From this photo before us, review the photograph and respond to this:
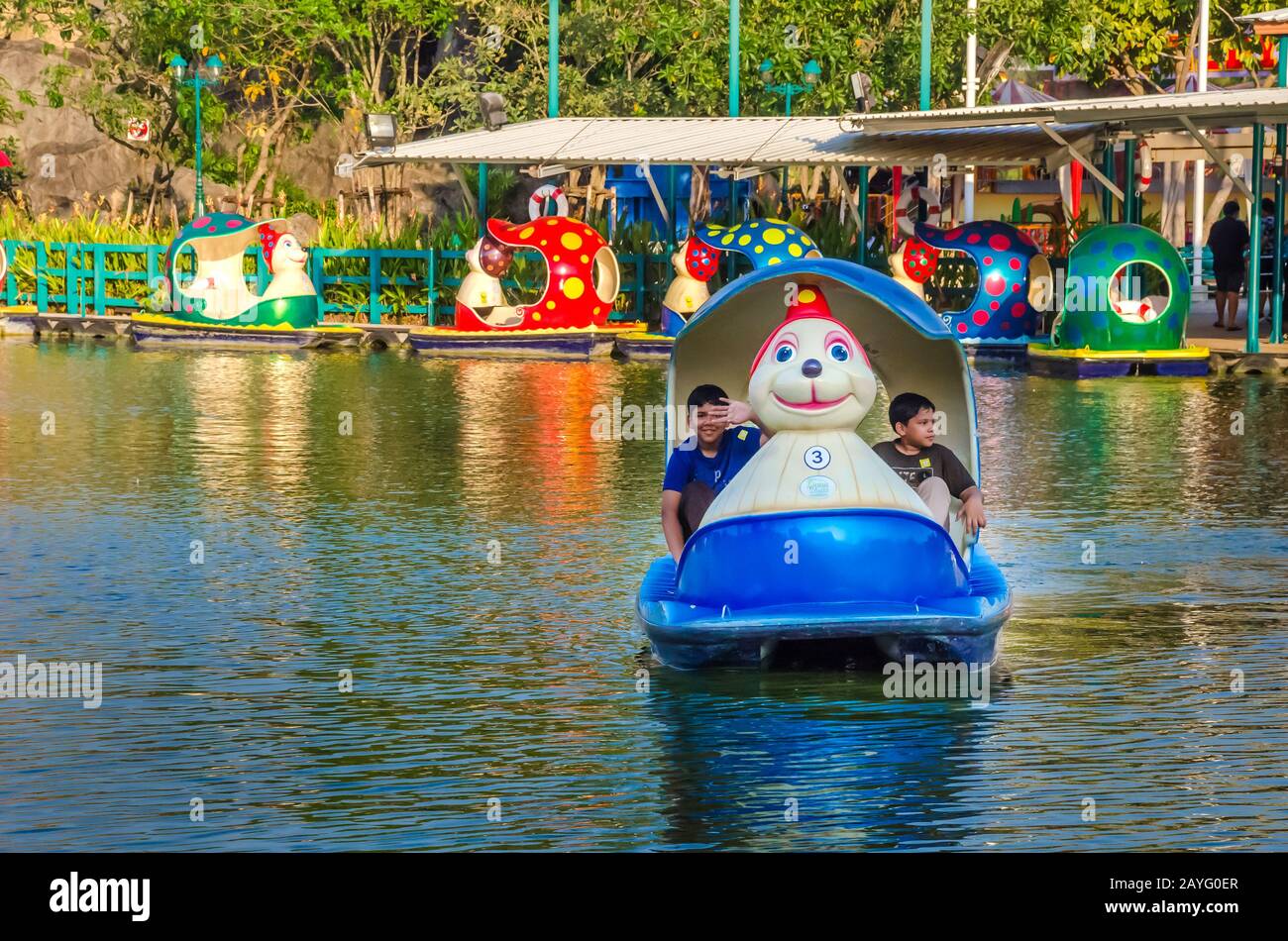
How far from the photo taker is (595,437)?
738 inches

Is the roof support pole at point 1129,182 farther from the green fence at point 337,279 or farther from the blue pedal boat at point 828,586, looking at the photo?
the blue pedal boat at point 828,586

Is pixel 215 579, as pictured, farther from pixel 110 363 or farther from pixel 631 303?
pixel 631 303

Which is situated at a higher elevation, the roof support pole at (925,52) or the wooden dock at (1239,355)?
the roof support pole at (925,52)

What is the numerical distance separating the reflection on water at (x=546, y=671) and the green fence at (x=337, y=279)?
12744mm

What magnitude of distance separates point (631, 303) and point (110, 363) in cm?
785

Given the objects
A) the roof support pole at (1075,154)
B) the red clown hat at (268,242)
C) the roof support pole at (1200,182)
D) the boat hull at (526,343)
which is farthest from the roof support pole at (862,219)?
the red clown hat at (268,242)

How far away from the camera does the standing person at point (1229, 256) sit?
29.3 m

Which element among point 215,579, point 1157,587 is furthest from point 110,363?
point 1157,587

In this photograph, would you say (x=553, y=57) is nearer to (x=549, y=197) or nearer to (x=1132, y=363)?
(x=549, y=197)

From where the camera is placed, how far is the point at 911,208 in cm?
2938

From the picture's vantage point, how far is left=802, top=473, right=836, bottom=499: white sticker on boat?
9.23 metres

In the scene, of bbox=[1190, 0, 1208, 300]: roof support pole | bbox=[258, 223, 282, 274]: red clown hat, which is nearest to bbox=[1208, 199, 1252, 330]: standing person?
bbox=[1190, 0, 1208, 300]: roof support pole
